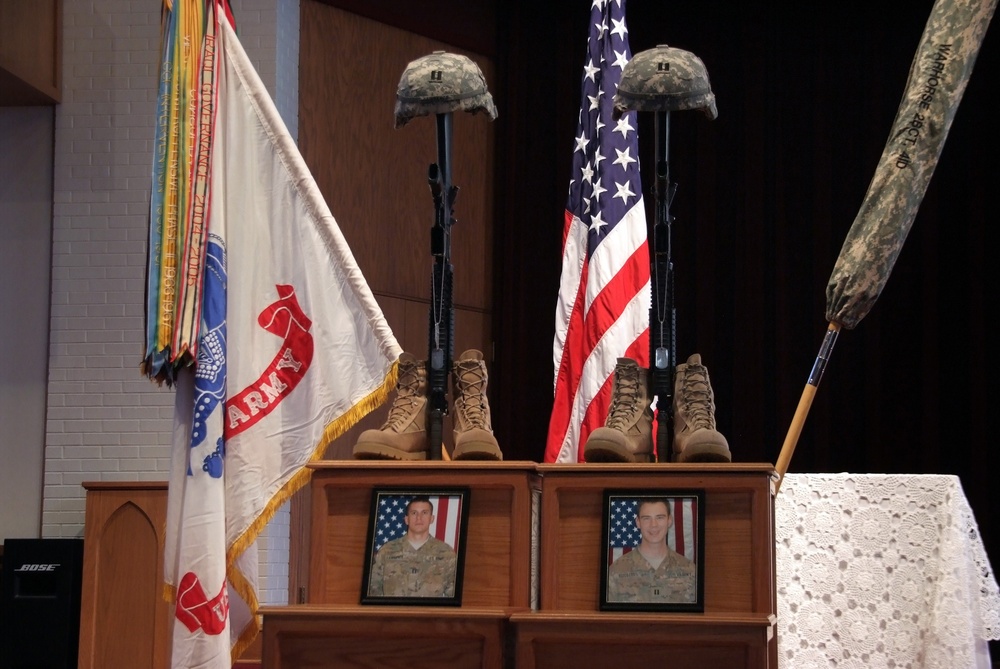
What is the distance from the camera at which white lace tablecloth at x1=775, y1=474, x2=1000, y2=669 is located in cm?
380

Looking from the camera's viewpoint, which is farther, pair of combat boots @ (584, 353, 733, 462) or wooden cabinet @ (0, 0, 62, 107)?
wooden cabinet @ (0, 0, 62, 107)

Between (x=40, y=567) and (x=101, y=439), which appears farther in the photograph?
(x=101, y=439)

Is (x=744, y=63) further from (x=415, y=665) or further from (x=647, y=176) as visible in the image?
(x=415, y=665)

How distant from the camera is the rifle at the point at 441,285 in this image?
293 cm

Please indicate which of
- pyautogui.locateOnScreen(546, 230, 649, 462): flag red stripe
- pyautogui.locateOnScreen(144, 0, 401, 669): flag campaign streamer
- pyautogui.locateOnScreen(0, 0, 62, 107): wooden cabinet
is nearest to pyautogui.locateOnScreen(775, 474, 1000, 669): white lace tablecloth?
pyautogui.locateOnScreen(546, 230, 649, 462): flag red stripe

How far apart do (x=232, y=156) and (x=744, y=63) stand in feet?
12.3

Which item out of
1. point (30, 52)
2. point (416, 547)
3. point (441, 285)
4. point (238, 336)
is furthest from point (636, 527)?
point (30, 52)

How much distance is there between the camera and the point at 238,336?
3.49m

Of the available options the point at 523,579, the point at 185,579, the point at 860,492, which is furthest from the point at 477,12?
the point at 523,579

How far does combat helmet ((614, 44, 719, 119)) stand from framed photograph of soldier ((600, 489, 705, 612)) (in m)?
0.91

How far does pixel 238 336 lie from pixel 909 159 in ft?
5.88

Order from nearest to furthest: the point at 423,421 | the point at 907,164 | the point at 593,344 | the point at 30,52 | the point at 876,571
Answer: the point at 423,421 < the point at 907,164 < the point at 876,571 < the point at 593,344 < the point at 30,52

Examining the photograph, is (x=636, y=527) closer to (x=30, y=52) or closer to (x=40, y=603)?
(x=40, y=603)

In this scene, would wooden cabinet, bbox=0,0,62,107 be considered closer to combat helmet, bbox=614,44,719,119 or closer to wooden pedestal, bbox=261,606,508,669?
combat helmet, bbox=614,44,719,119
